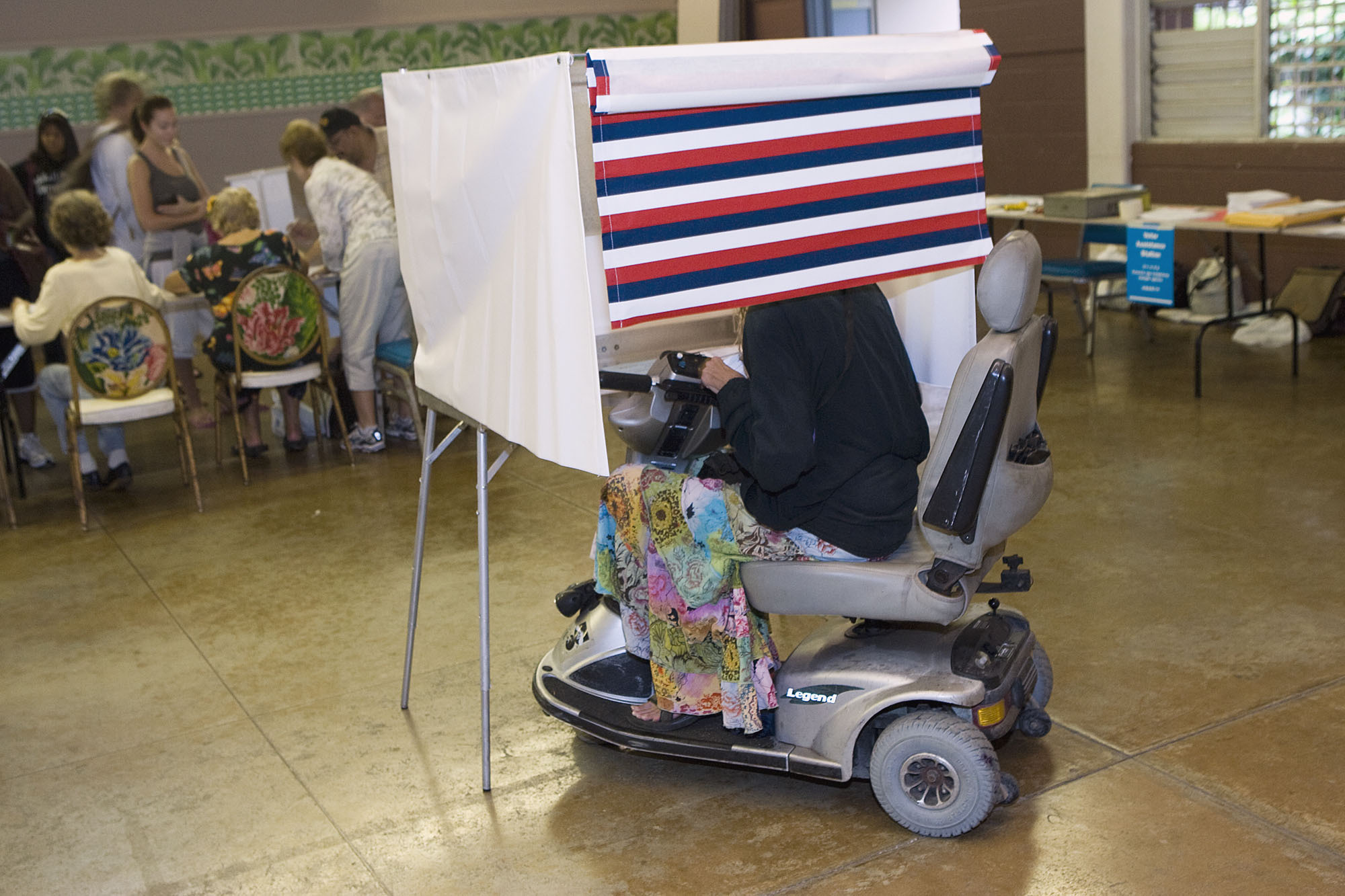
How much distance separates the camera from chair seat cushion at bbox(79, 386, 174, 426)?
218 inches

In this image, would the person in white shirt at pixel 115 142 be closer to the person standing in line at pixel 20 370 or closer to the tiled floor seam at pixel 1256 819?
the person standing in line at pixel 20 370

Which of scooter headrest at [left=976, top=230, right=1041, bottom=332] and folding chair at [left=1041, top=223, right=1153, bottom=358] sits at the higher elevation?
scooter headrest at [left=976, top=230, right=1041, bottom=332]

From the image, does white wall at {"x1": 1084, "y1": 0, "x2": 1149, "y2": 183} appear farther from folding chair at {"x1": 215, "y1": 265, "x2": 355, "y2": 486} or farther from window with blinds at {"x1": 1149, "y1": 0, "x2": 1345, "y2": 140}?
folding chair at {"x1": 215, "y1": 265, "x2": 355, "y2": 486}

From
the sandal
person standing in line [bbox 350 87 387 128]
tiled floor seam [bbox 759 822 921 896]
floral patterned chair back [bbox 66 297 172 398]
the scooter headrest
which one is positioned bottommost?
tiled floor seam [bbox 759 822 921 896]

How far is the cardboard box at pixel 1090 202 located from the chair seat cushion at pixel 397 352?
11.3ft

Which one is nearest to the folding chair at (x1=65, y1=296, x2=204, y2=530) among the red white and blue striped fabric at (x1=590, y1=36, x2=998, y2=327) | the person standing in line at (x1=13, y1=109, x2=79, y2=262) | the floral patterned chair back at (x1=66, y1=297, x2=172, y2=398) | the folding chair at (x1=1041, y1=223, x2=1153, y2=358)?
the floral patterned chair back at (x1=66, y1=297, x2=172, y2=398)

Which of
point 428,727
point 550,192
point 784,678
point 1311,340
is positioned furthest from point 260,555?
point 1311,340

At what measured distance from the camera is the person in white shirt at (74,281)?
19.0ft

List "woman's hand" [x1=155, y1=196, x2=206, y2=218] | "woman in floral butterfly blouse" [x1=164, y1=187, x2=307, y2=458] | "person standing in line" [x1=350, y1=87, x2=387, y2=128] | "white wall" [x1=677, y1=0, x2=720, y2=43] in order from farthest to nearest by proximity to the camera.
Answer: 1. "white wall" [x1=677, y1=0, x2=720, y2=43]
2. "person standing in line" [x1=350, y1=87, x2=387, y2=128]
3. "woman's hand" [x1=155, y1=196, x2=206, y2=218]
4. "woman in floral butterfly blouse" [x1=164, y1=187, x2=307, y2=458]

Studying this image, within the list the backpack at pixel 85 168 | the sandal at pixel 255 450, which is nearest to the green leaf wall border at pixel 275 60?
the backpack at pixel 85 168

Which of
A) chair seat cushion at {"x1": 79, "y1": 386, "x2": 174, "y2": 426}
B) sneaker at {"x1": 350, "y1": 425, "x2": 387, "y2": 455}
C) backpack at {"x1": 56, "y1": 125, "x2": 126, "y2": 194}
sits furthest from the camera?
backpack at {"x1": 56, "y1": 125, "x2": 126, "y2": 194}

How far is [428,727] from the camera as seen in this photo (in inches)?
140

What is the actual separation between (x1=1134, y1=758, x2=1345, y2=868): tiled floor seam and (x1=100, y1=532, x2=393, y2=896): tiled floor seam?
1706mm

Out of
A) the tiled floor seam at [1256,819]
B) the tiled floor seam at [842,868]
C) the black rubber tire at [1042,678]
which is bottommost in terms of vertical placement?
the tiled floor seam at [842,868]
